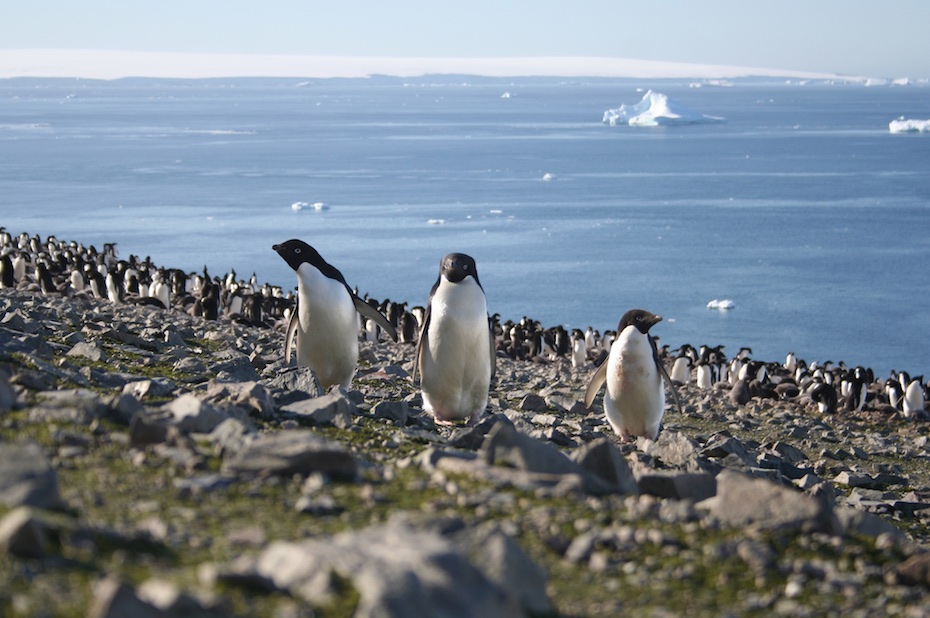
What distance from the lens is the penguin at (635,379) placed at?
866 cm

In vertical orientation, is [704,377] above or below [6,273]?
below

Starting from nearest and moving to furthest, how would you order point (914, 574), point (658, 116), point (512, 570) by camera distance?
1. point (512, 570)
2. point (914, 574)
3. point (658, 116)

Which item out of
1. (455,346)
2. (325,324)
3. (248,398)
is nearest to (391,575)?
(248,398)

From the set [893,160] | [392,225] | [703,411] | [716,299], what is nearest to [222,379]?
[703,411]

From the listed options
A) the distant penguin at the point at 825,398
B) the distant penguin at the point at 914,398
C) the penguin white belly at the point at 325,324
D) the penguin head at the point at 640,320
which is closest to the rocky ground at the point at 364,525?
the penguin white belly at the point at 325,324

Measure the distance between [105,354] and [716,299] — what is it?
29941mm

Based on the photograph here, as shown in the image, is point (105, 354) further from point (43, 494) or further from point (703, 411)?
point (703, 411)

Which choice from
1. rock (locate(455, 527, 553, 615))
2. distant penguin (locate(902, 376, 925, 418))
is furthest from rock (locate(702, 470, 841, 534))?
distant penguin (locate(902, 376, 925, 418))

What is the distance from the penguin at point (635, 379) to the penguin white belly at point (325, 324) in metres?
2.14

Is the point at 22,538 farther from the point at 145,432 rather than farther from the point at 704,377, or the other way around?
the point at 704,377

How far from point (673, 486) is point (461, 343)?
11.7 feet

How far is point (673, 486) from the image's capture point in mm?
4617

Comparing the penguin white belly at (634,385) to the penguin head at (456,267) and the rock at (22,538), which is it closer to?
the penguin head at (456,267)

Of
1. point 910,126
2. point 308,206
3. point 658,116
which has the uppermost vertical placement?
point 658,116
